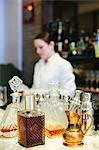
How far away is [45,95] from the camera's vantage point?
52.7 inches

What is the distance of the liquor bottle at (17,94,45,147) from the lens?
3.46ft

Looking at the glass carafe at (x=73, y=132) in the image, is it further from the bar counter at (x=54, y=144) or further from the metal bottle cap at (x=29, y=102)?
the metal bottle cap at (x=29, y=102)

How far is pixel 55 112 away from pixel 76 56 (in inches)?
62.7

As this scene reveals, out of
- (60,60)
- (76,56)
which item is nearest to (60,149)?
(60,60)

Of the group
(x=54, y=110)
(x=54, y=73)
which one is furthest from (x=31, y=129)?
(x=54, y=73)

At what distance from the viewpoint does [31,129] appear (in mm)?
1059

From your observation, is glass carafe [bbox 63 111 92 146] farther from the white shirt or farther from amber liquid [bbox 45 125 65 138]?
the white shirt

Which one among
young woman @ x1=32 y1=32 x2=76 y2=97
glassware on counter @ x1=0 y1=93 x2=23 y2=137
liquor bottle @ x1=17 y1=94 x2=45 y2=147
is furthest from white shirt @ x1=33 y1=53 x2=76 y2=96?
liquor bottle @ x1=17 y1=94 x2=45 y2=147

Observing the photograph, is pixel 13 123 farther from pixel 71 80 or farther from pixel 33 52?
pixel 33 52

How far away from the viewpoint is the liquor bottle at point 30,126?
1056 mm

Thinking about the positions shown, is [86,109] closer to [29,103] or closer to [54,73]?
[29,103]

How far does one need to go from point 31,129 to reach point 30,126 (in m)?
0.01

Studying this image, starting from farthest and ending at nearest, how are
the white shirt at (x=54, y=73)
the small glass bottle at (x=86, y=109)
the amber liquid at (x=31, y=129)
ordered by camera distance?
the white shirt at (x=54, y=73), the small glass bottle at (x=86, y=109), the amber liquid at (x=31, y=129)

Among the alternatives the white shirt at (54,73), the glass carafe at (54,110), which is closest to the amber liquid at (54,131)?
the glass carafe at (54,110)
